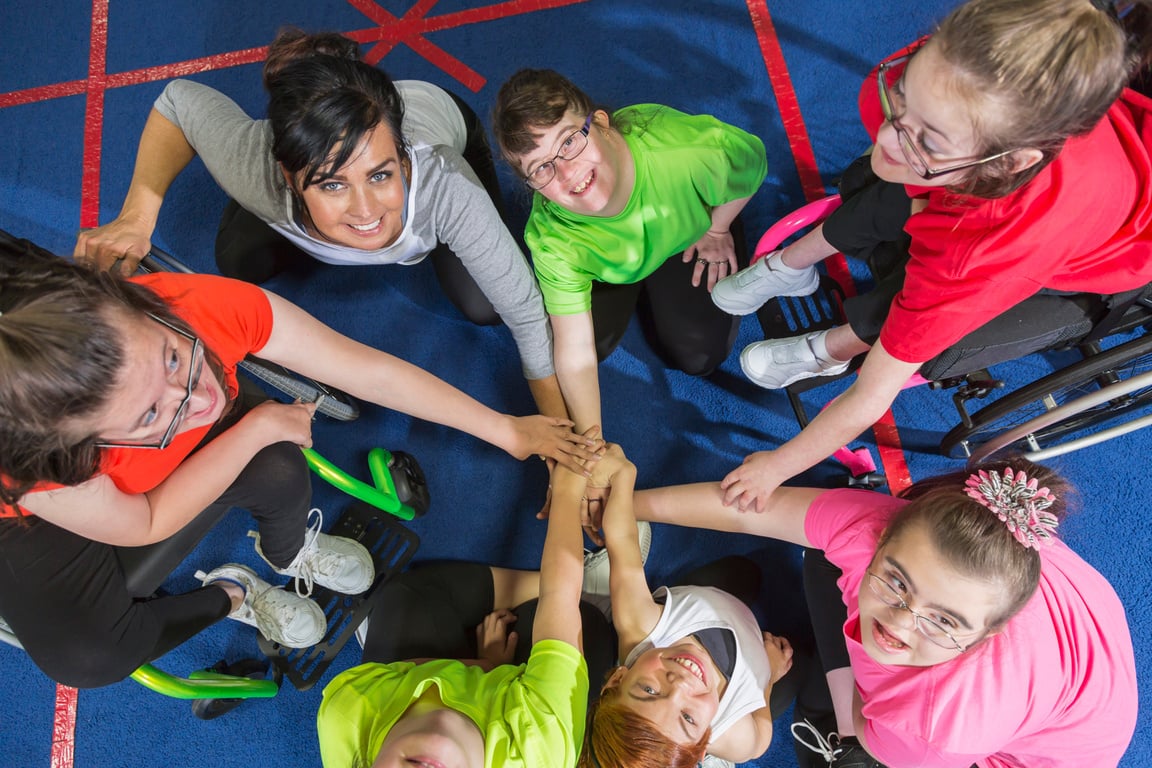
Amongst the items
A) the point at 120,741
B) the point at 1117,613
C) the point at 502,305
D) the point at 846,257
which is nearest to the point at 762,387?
the point at 846,257

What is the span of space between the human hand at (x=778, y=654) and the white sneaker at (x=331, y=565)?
116cm

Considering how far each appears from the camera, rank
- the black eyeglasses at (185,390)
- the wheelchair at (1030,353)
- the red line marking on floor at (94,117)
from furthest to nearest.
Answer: the red line marking on floor at (94,117) → the wheelchair at (1030,353) → the black eyeglasses at (185,390)

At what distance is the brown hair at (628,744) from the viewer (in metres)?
1.53

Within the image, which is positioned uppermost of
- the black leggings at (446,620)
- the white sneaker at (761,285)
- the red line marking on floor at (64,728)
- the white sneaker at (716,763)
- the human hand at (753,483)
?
the white sneaker at (761,285)

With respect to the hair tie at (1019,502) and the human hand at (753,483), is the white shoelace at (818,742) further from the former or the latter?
the hair tie at (1019,502)

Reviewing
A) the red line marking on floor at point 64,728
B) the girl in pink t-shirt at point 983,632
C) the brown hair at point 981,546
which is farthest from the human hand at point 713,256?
the red line marking on floor at point 64,728

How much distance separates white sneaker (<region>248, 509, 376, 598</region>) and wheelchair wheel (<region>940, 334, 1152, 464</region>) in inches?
67.7

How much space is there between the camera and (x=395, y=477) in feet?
7.26

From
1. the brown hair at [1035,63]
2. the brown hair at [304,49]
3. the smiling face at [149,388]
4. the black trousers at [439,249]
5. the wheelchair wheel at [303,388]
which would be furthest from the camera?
the black trousers at [439,249]

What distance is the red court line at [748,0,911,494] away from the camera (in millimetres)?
2236

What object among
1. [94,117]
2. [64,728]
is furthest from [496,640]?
[94,117]

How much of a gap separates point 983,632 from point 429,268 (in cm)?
190

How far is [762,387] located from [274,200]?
1.52m

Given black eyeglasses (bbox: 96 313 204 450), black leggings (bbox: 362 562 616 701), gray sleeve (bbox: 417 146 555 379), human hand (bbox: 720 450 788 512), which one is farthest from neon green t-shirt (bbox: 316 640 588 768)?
gray sleeve (bbox: 417 146 555 379)
